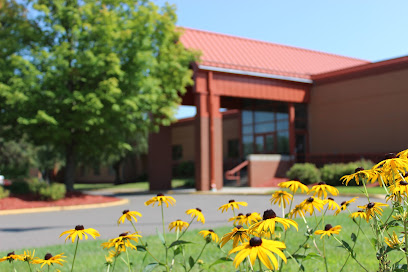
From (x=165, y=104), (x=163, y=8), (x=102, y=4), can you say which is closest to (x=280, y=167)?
(x=165, y=104)

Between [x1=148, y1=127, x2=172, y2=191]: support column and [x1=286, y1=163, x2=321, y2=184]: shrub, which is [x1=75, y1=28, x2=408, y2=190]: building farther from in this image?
[x1=286, y1=163, x2=321, y2=184]: shrub

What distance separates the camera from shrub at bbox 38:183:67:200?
16.4m

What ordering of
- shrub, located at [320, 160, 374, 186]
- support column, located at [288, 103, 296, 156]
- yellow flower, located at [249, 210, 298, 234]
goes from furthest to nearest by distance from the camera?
support column, located at [288, 103, 296, 156]
shrub, located at [320, 160, 374, 186]
yellow flower, located at [249, 210, 298, 234]

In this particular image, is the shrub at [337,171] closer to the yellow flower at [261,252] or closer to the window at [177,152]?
the yellow flower at [261,252]

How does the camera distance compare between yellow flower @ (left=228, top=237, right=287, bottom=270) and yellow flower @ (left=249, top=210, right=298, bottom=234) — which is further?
yellow flower @ (left=249, top=210, right=298, bottom=234)

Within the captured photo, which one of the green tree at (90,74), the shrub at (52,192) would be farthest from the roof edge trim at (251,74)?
the shrub at (52,192)

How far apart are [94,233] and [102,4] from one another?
17.0 metres

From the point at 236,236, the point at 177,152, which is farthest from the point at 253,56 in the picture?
the point at 236,236

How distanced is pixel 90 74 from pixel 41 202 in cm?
520

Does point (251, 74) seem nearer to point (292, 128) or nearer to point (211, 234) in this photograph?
point (292, 128)

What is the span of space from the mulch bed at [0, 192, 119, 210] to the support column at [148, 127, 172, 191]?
8128mm

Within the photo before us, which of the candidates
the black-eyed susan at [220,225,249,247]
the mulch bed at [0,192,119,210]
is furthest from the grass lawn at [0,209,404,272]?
the mulch bed at [0,192,119,210]

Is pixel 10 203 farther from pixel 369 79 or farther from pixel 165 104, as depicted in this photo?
pixel 369 79

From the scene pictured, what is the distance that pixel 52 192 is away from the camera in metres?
16.5
